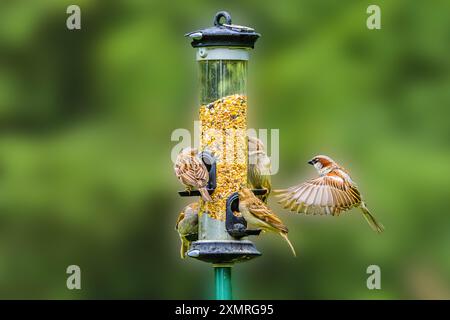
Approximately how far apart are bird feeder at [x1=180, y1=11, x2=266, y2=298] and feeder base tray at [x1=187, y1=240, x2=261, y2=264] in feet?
0.13

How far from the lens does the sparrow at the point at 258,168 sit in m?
19.4

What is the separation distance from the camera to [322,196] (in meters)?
19.7

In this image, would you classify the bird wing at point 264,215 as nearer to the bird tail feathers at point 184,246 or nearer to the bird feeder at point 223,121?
the bird feeder at point 223,121

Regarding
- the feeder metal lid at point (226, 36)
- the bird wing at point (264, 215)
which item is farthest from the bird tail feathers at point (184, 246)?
the feeder metal lid at point (226, 36)

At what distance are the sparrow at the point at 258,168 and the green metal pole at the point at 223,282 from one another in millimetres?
766

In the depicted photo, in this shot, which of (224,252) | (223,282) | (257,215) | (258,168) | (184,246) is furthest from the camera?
(184,246)

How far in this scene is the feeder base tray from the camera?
18.8 metres

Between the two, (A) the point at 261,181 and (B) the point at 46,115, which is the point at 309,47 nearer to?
(B) the point at 46,115

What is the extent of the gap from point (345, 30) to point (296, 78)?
2.26 feet

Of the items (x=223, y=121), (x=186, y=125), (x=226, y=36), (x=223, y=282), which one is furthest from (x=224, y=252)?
(x=186, y=125)

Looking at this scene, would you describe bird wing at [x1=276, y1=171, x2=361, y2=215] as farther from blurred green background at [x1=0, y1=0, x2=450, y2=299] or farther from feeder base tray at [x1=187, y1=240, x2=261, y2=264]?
blurred green background at [x1=0, y1=0, x2=450, y2=299]

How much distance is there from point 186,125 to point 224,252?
17.7ft

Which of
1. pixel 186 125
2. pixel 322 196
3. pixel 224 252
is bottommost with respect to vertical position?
pixel 224 252

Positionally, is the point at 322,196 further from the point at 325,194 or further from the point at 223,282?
the point at 223,282
